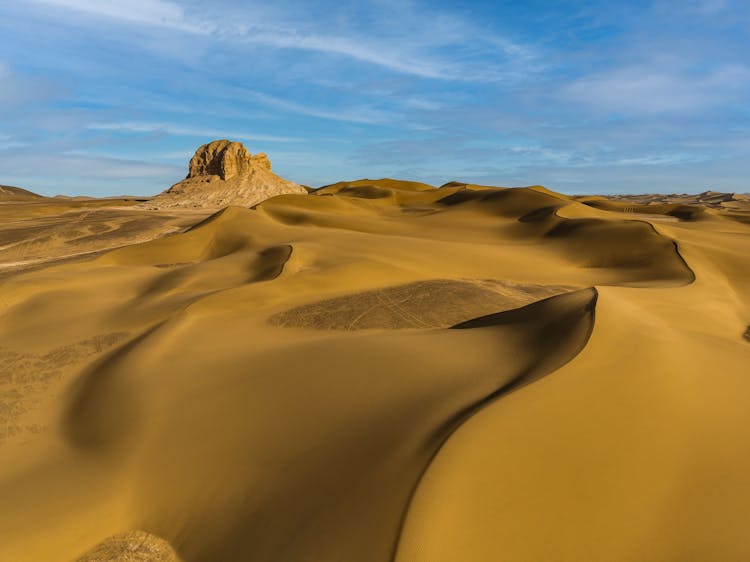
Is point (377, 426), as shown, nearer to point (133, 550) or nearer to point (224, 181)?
point (133, 550)

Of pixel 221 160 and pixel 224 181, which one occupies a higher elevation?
pixel 221 160

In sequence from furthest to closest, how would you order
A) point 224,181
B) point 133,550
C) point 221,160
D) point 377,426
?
1. point 221,160
2. point 224,181
3. point 377,426
4. point 133,550

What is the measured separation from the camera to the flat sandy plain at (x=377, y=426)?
3.46m

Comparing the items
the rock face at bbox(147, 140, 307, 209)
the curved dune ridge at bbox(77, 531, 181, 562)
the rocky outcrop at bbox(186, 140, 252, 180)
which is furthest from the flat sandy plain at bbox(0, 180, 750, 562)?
the rocky outcrop at bbox(186, 140, 252, 180)

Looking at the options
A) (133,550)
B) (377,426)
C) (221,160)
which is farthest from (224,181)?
(133,550)

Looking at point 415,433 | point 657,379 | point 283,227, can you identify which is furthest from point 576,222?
point 415,433

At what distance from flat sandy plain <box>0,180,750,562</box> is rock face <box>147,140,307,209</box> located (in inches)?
1243

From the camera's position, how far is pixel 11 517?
446 centimetres

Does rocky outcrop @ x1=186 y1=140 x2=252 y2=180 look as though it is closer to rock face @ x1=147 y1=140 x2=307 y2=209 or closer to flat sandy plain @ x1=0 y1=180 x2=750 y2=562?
rock face @ x1=147 y1=140 x2=307 y2=209

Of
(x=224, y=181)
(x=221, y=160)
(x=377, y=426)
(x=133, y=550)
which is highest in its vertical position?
(x=221, y=160)

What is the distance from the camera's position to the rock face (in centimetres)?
4191

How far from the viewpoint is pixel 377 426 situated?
481 centimetres

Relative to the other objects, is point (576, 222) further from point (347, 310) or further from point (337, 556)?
point (337, 556)

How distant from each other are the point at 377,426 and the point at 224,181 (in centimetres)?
4292
